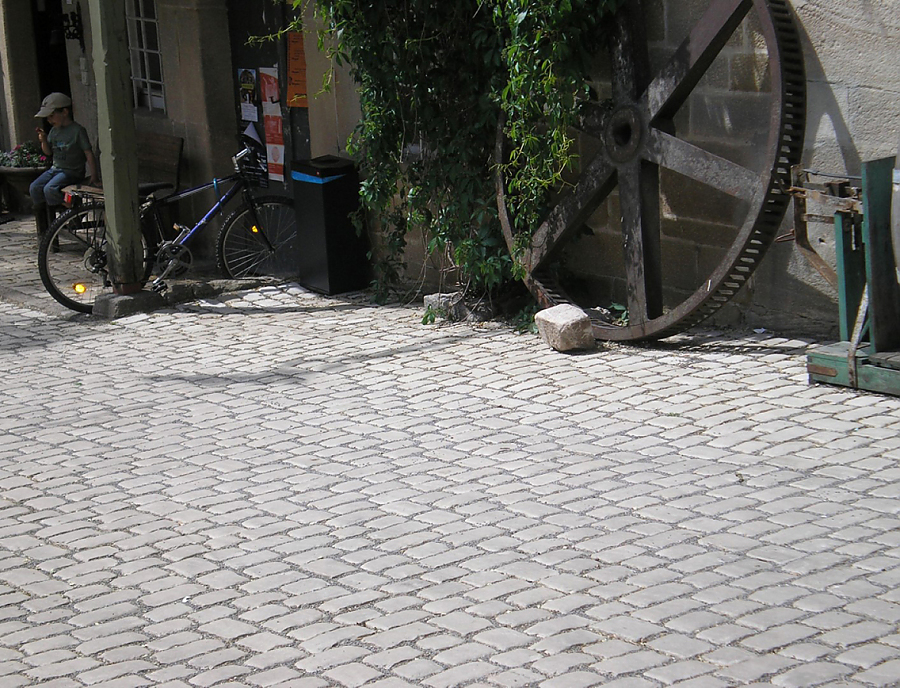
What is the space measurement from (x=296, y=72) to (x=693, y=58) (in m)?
4.51

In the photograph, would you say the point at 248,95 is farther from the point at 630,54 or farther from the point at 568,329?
the point at 568,329

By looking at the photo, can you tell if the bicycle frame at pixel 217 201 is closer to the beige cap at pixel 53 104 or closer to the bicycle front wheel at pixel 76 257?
the bicycle front wheel at pixel 76 257

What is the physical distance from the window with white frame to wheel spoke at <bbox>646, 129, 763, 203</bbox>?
6.54 meters

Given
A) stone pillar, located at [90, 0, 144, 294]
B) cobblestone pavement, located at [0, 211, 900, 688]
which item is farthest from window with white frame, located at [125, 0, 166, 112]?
cobblestone pavement, located at [0, 211, 900, 688]

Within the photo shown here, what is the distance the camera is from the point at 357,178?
929 cm

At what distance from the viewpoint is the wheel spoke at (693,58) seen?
644 cm

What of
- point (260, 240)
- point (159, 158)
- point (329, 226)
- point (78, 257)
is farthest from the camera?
point (159, 158)

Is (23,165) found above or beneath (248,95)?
beneath

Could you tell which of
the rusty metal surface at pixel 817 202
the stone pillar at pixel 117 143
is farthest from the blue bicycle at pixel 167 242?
the rusty metal surface at pixel 817 202

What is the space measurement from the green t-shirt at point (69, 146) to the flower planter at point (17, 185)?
2.30 meters

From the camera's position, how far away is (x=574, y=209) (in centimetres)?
743

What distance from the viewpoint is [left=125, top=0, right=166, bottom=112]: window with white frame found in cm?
1198

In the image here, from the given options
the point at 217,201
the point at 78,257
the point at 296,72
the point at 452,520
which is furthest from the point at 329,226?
the point at 452,520

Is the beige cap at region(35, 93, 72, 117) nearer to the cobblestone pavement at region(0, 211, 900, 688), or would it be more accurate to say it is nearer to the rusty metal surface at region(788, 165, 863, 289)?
the cobblestone pavement at region(0, 211, 900, 688)
